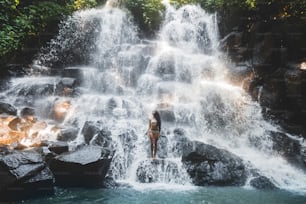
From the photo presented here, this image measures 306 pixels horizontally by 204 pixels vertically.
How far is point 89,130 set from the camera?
10.1 metres

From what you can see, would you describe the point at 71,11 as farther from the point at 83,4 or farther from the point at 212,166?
the point at 212,166

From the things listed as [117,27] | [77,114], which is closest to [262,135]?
[77,114]

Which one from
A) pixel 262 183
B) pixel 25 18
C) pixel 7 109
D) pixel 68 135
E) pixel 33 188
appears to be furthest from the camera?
pixel 25 18

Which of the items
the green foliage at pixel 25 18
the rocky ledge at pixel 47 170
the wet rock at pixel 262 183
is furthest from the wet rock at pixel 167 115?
the green foliage at pixel 25 18

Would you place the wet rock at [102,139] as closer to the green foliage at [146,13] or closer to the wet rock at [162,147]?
the wet rock at [162,147]

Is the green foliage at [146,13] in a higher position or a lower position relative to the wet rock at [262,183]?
higher

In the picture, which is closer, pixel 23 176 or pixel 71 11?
pixel 23 176

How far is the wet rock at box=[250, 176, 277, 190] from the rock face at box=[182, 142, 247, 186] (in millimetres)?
298

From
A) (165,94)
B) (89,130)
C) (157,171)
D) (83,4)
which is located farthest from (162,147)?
(83,4)

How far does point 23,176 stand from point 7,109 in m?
5.24

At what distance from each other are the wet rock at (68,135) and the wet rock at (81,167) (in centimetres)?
185

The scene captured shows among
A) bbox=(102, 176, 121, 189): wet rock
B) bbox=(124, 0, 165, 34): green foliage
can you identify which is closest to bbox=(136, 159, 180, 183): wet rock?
bbox=(102, 176, 121, 189): wet rock

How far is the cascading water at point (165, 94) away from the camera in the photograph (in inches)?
390

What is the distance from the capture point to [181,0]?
1977 cm
